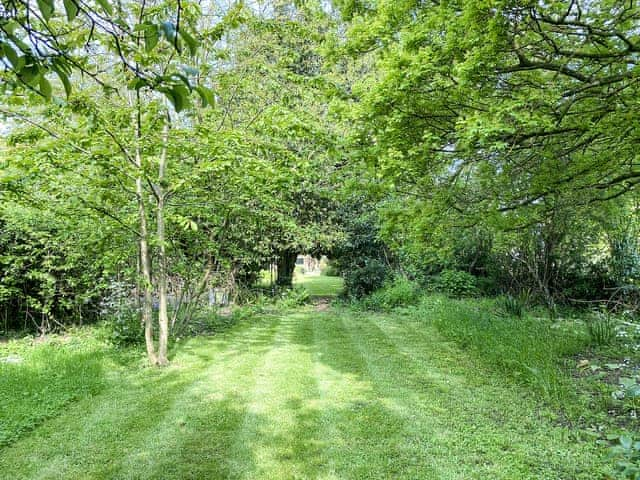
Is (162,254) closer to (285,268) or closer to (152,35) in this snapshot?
(152,35)

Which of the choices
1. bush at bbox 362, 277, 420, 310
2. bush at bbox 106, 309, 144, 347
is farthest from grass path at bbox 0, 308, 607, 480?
bush at bbox 362, 277, 420, 310

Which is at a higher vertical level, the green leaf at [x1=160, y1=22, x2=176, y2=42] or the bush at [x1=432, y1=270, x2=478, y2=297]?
the green leaf at [x1=160, y1=22, x2=176, y2=42]

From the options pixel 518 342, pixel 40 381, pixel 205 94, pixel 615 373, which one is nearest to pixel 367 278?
pixel 518 342

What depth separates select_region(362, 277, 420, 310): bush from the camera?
10.0 m

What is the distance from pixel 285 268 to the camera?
12.8m

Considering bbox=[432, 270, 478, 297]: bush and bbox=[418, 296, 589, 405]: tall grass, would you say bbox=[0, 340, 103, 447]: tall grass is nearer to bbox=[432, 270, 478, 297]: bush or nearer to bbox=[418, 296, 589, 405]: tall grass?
bbox=[418, 296, 589, 405]: tall grass

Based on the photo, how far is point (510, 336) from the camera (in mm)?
5594

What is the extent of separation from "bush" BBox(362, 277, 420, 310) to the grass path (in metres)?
4.48

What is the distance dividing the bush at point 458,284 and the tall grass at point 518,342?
2067 millimetres

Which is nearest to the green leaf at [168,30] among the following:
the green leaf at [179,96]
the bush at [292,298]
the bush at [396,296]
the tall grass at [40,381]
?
the green leaf at [179,96]

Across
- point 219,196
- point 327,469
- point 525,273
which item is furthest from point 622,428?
point 525,273

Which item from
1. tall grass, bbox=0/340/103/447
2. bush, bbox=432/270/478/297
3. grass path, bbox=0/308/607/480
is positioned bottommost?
grass path, bbox=0/308/607/480

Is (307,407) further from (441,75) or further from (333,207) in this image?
(333,207)

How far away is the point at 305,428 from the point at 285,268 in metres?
9.46
